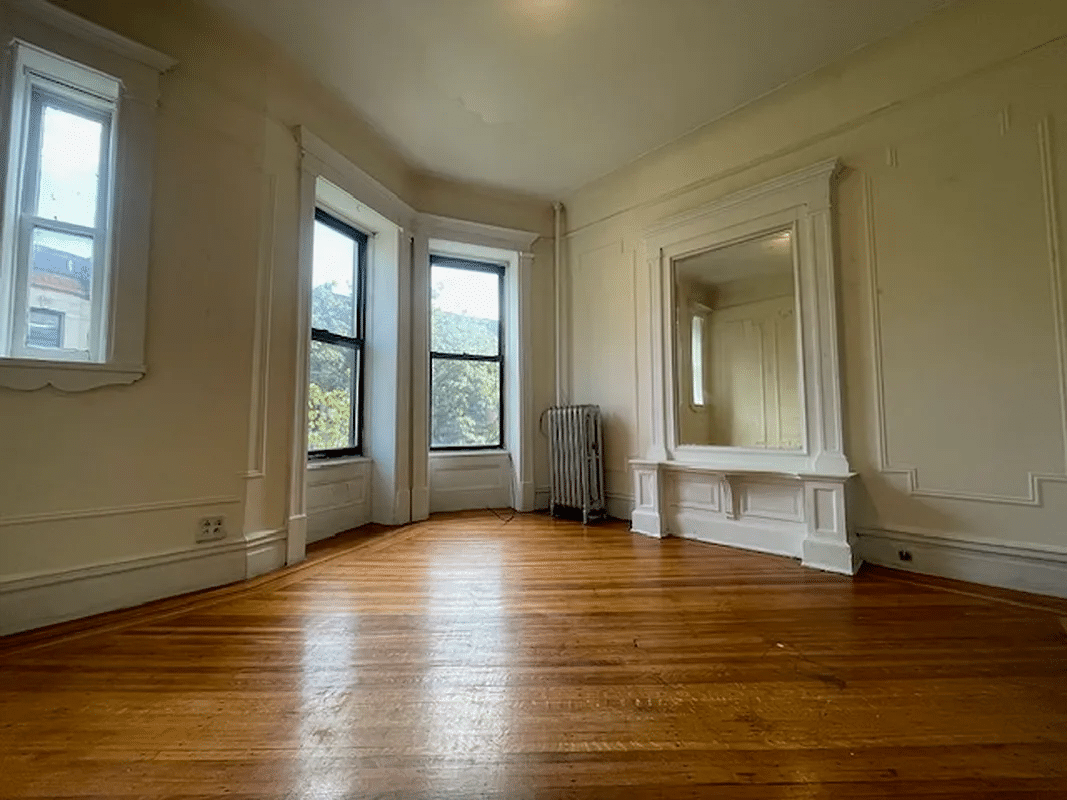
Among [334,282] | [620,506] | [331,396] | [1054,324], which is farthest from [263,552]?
[1054,324]

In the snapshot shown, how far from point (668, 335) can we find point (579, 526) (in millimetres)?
1811

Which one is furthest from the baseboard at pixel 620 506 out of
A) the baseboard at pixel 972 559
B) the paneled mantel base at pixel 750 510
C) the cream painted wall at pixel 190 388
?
the cream painted wall at pixel 190 388

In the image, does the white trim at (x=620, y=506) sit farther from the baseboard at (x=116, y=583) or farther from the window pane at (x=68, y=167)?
the window pane at (x=68, y=167)

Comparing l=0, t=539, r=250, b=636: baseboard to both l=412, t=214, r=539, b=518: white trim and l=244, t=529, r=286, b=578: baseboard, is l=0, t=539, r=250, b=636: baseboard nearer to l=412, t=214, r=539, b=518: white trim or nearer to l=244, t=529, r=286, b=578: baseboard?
l=244, t=529, r=286, b=578: baseboard

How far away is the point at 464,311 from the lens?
5.07 metres

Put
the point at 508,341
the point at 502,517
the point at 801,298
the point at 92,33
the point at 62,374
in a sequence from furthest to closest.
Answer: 1. the point at 508,341
2. the point at 502,517
3. the point at 801,298
4. the point at 92,33
5. the point at 62,374

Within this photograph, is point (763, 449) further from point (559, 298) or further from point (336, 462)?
→ point (336, 462)

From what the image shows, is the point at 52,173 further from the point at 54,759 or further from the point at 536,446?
the point at 536,446

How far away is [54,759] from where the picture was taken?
51.6 inches

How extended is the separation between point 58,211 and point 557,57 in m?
2.84

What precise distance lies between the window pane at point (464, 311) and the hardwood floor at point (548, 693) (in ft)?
9.02

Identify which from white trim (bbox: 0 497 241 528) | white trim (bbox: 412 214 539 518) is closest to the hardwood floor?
white trim (bbox: 0 497 241 528)

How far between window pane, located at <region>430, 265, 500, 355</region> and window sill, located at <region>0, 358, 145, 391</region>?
105 inches

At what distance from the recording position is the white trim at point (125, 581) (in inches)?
84.1
